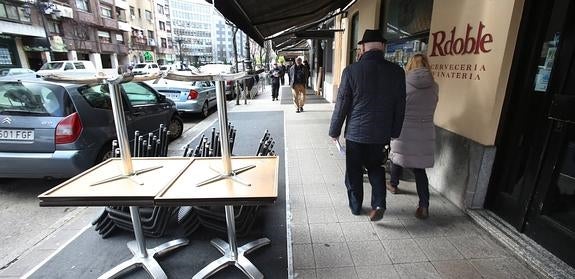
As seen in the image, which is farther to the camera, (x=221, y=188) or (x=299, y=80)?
(x=299, y=80)

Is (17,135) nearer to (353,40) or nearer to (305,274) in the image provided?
(305,274)

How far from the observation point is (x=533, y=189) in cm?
245

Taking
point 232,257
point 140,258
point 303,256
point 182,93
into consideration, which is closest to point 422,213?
point 303,256

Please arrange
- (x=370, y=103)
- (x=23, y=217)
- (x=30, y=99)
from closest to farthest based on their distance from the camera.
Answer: (x=370, y=103) < (x=23, y=217) < (x=30, y=99)

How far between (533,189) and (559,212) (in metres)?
0.23

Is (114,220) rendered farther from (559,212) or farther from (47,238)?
(559,212)

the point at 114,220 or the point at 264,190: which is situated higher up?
the point at 264,190

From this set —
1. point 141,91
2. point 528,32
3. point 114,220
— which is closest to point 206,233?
point 114,220

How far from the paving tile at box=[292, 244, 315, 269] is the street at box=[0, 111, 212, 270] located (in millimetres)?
2411

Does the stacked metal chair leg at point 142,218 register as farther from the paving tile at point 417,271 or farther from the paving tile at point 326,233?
the paving tile at point 417,271

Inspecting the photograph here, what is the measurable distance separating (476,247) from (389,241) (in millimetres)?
711

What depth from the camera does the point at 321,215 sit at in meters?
3.05

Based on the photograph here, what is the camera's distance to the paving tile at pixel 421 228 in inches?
106

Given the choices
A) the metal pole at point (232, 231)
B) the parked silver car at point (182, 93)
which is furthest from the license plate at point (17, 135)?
the parked silver car at point (182, 93)
